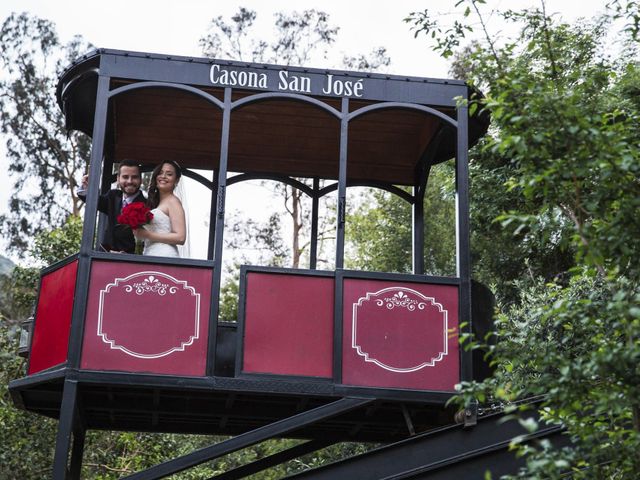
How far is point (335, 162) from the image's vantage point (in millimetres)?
12367

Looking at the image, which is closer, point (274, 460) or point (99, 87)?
point (99, 87)

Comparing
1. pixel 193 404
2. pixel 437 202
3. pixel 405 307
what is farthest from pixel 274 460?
pixel 437 202

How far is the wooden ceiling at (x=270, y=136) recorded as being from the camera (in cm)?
1105

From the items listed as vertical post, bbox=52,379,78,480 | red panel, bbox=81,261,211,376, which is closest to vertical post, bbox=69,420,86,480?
vertical post, bbox=52,379,78,480

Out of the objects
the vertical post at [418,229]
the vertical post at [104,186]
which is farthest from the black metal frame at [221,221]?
the vertical post at [418,229]

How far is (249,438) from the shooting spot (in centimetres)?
931

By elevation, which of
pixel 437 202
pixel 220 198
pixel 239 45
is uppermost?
pixel 239 45

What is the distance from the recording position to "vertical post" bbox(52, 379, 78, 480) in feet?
29.1

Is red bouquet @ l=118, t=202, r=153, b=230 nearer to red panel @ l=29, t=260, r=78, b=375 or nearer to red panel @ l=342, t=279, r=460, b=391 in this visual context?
red panel @ l=29, t=260, r=78, b=375

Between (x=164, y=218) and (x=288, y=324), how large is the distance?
186 centimetres

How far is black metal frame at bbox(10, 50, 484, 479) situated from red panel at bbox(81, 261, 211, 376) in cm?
8

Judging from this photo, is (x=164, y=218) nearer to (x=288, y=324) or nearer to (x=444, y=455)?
(x=288, y=324)

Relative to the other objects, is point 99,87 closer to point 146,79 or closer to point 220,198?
point 146,79

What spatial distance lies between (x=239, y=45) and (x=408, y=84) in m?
26.0
